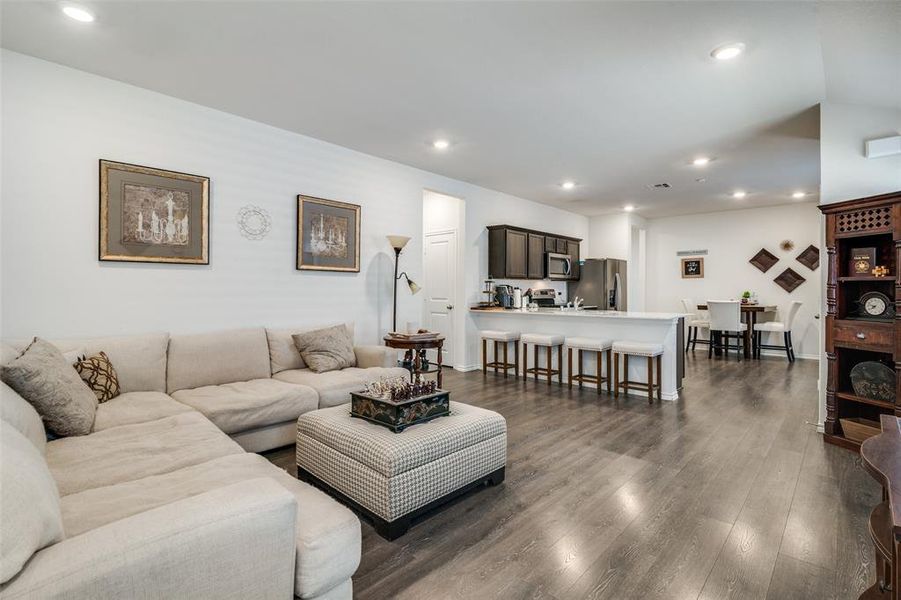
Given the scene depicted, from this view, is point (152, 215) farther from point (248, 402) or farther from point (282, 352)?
point (248, 402)

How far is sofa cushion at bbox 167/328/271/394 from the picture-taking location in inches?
128

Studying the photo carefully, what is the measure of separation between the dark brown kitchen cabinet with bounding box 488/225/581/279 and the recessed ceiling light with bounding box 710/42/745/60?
3.85 metres

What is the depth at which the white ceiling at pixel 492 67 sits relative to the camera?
2404 mm

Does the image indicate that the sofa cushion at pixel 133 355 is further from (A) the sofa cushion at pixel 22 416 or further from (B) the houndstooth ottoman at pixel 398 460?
(B) the houndstooth ottoman at pixel 398 460

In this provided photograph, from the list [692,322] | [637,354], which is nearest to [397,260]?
[637,354]

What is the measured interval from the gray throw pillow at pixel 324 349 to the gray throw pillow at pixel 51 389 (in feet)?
5.27

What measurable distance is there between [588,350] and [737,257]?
5.12 metres

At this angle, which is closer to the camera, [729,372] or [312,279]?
[312,279]

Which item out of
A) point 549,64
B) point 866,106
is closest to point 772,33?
point 549,64

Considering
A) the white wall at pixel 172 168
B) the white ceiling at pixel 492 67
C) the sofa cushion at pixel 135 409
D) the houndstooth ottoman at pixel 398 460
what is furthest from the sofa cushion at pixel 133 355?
the white ceiling at pixel 492 67

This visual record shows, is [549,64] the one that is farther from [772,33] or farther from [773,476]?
[773,476]

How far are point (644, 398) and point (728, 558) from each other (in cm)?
296

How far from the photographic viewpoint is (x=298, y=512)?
143 centimetres

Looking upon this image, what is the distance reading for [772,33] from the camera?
2527 mm
